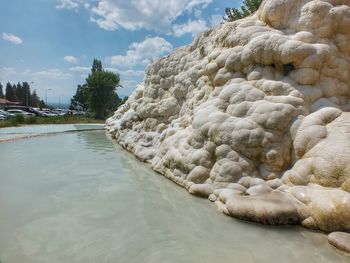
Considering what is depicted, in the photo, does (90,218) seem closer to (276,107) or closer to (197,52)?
(276,107)

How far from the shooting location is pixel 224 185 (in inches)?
253

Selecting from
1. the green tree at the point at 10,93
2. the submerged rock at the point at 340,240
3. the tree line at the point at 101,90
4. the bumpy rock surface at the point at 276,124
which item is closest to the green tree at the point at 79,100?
the tree line at the point at 101,90

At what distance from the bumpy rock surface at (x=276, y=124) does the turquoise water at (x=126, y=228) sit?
0.42m

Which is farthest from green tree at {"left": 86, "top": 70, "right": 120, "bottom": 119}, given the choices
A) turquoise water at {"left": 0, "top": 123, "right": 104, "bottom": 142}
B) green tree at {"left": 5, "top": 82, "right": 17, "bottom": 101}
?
green tree at {"left": 5, "top": 82, "right": 17, "bottom": 101}

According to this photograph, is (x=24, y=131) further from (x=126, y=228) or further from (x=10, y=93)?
(x=10, y=93)

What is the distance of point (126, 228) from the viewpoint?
5.07 m

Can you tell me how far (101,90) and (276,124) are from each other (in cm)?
3299

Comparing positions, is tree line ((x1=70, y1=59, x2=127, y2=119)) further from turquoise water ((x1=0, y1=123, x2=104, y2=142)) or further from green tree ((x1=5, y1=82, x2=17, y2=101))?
green tree ((x1=5, y1=82, x2=17, y2=101))

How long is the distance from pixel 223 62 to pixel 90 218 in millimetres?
5150

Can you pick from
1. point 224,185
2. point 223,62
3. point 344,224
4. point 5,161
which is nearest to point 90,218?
point 224,185

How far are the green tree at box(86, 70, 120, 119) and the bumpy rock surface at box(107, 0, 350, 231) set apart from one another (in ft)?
95.7

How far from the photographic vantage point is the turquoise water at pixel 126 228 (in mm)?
4219

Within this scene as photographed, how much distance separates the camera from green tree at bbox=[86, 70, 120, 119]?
122 ft

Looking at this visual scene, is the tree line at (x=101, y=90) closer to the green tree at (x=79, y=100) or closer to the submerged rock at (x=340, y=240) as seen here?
the green tree at (x=79, y=100)
